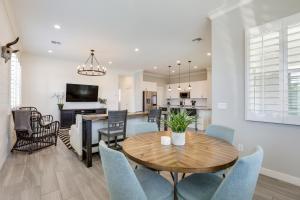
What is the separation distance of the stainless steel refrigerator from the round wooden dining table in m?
7.19

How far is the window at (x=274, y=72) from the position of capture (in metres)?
2.25

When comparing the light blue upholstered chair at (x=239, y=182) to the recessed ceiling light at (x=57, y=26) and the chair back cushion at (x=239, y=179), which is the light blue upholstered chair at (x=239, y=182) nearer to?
the chair back cushion at (x=239, y=179)

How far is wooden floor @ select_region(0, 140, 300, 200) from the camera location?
6.77ft

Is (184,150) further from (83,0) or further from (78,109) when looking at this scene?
(78,109)

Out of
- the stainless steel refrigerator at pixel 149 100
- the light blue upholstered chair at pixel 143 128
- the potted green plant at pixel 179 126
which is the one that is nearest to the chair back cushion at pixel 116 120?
the light blue upholstered chair at pixel 143 128

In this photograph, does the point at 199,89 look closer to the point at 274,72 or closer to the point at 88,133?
the point at 274,72

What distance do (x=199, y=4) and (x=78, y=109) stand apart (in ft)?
20.0

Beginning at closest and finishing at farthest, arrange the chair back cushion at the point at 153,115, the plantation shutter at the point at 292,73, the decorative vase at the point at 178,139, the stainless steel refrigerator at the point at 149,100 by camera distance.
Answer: the decorative vase at the point at 178,139, the plantation shutter at the point at 292,73, the chair back cushion at the point at 153,115, the stainless steel refrigerator at the point at 149,100

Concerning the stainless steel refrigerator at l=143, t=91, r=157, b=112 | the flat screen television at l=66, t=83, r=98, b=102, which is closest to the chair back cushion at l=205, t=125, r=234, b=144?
the flat screen television at l=66, t=83, r=98, b=102

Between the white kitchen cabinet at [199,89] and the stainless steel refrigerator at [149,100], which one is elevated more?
the white kitchen cabinet at [199,89]

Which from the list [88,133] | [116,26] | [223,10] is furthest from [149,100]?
[223,10]

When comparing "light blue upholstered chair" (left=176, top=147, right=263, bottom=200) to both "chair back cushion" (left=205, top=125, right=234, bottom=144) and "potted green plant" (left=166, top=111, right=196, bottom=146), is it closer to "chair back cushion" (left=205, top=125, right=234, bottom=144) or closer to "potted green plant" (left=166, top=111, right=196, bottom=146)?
"potted green plant" (left=166, top=111, right=196, bottom=146)

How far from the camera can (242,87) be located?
9.09 feet

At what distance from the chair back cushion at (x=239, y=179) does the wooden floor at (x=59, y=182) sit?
4.59 ft
